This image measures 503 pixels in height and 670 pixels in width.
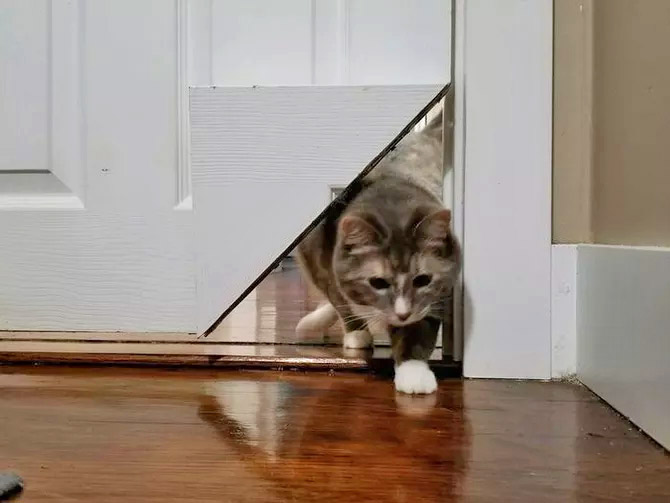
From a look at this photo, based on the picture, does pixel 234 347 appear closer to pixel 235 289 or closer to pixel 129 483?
pixel 235 289

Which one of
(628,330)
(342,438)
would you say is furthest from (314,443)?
(628,330)

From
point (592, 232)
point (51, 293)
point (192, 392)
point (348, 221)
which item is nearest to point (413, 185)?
point (348, 221)

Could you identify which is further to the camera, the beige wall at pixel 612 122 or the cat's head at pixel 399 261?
the cat's head at pixel 399 261

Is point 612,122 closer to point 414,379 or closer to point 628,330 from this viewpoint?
point 628,330

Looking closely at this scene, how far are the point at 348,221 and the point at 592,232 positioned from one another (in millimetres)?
355

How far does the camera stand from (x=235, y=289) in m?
1.08

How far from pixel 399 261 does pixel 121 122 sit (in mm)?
523

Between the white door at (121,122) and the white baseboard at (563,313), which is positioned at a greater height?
the white door at (121,122)

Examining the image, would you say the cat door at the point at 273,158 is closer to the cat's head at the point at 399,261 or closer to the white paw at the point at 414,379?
the cat's head at the point at 399,261

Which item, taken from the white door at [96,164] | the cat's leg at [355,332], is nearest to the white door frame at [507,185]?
the cat's leg at [355,332]

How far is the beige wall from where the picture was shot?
2.36 feet

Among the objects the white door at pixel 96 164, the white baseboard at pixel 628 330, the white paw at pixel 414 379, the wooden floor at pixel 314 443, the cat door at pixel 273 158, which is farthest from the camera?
the white door at pixel 96 164

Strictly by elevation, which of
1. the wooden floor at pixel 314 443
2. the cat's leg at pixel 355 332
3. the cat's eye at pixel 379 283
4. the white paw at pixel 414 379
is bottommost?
the wooden floor at pixel 314 443

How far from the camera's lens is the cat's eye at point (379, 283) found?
1.10 m
